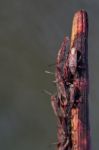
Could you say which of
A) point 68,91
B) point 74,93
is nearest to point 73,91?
point 74,93

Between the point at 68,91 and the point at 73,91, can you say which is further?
the point at 68,91

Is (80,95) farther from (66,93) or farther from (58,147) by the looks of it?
(58,147)

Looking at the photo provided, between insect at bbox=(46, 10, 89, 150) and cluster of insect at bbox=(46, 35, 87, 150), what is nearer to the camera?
insect at bbox=(46, 10, 89, 150)

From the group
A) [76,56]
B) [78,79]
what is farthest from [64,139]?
[76,56]

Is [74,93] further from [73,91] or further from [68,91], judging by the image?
[68,91]

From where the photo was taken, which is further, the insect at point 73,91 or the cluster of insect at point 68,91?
the cluster of insect at point 68,91
